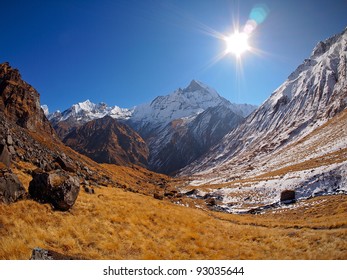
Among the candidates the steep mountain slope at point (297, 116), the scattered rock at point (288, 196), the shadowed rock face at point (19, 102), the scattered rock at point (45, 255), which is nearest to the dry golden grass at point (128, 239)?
the scattered rock at point (45, 255)

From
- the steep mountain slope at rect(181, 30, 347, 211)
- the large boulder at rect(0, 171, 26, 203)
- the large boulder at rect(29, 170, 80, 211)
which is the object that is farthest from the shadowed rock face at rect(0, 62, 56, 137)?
the large boulder at rect(0, 171, 26, 203)

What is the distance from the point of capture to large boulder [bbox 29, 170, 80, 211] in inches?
564

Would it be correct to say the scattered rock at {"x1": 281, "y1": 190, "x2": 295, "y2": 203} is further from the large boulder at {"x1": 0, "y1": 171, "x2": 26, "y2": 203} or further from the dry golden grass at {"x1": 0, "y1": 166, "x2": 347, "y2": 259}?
the large boulder at {"x1": 0, "y1": 171, "x2": 26, "y2": 203}

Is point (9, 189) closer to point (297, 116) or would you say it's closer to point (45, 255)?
point (45, 255)

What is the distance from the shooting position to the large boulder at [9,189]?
12.8 m

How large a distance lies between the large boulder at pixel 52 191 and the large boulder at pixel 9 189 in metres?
0.76

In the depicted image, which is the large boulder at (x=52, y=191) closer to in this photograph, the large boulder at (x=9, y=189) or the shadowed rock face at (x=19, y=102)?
the large boulder at (x=9, y=189)

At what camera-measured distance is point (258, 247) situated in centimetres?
1362

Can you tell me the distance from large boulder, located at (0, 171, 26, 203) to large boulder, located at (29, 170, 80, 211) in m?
0.76

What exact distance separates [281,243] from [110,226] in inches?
399

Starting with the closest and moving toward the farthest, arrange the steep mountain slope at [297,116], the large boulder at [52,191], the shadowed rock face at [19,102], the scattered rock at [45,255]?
the scattered rock at [45,255] < the large boulder at [52,191] < the shadowed rock face at [19,102] < the steep mountain slope at [297,116]

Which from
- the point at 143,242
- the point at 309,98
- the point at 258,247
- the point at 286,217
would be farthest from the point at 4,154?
the point at 309,98
